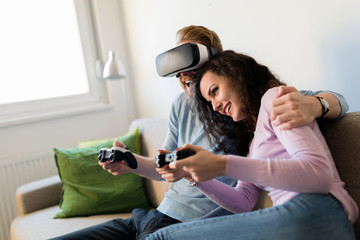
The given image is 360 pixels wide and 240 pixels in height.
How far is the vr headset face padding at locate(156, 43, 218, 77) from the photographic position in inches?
44.4

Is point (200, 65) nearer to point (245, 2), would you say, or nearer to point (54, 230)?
point (245, 2)

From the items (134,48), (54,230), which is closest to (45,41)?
(134,48)

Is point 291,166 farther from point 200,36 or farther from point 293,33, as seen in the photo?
point 293,33

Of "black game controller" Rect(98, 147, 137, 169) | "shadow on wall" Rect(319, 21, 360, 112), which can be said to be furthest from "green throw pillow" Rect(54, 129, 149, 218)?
"shadow on wall" Rect(319, 21, 360, 112)

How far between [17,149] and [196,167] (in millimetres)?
1873

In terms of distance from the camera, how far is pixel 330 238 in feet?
2.50

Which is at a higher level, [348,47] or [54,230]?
[348,47]

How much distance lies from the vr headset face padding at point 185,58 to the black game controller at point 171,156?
396 millimetres

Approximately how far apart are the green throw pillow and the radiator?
1.97ft

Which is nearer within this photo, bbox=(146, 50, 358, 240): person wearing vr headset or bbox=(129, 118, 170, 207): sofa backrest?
bbox=(146, 50, 358, 240): person wearing vr headset

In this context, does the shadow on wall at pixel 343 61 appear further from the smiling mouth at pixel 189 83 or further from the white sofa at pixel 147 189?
the smiling mouth at pixel 189 83

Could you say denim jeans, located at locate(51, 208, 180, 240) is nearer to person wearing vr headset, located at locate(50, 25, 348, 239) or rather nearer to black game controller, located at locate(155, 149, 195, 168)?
person wearing vr headset, located at locate(50, 25, 348, 239)

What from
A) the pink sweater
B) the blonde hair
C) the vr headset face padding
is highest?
the blonde hair

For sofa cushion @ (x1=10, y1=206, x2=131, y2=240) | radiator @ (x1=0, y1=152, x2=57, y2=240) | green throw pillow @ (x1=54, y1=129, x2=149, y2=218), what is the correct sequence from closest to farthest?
sofa cushion @ (x1=10, y1=206, x2=131, y2=240) < green throw pillow @ (x1=54, y1=129, x2=149, y2=218) < radiator @ (x1=0, y1=152, x2=57, y2=240)
